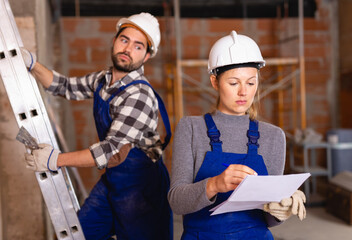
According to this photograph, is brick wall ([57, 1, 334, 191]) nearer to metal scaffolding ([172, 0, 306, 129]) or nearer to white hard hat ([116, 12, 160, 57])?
metal scaffolding ([172, 0, 306, 129])

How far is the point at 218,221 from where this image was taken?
55.6 inches

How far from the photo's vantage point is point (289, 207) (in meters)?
1.31

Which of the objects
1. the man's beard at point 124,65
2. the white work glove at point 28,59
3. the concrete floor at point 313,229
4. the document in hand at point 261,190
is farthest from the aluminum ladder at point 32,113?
the concrete floor at point 313,229

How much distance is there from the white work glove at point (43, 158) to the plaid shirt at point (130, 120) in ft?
0.55

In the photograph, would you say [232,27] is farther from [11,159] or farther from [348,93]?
[11,159]

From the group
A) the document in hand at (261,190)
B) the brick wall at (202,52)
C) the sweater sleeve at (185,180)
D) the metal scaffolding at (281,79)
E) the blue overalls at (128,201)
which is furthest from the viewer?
the brick wall at (202,52)

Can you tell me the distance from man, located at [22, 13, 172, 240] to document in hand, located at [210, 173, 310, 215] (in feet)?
2.29

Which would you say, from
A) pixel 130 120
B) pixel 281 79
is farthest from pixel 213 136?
pixel 281 79

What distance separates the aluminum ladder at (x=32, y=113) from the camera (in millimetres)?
1604

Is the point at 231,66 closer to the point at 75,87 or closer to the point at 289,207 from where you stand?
the point at 289,207

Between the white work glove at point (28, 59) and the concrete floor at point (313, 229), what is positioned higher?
the white work glove at point (28, 59)

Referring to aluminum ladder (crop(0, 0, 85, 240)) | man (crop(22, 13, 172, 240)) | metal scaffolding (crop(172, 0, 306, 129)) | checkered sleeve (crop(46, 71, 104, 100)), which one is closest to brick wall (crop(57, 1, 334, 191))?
metal scaffolding (crop(172, 0, 306, 129))

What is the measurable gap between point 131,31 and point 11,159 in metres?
1.06

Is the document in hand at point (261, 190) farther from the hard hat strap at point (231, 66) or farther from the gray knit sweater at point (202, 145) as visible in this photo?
Answer: the hard hat strap at point (231, 66)
